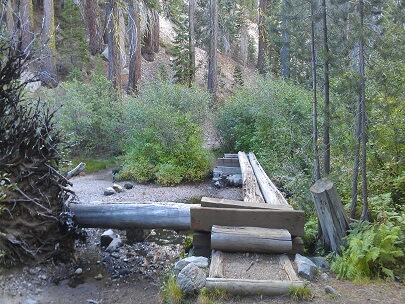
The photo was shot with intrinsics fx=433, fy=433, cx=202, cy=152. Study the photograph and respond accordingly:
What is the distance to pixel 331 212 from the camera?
551cm

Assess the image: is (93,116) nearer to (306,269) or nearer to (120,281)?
(120,281)

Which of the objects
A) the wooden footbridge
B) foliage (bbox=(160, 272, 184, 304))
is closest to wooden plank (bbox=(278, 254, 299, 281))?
the wooden footbridge

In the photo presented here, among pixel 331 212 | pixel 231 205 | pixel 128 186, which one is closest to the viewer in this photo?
pixel 331 212

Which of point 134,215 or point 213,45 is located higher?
point 213,45

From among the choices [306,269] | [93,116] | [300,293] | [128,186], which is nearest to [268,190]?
[306,269]

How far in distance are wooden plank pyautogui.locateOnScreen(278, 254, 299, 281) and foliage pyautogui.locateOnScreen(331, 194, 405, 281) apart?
1.87 ft

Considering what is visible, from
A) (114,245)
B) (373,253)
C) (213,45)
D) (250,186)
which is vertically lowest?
(114,245)

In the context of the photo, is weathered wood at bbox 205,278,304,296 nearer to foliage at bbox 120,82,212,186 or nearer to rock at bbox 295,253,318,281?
rock at bbox 295,253,318,281

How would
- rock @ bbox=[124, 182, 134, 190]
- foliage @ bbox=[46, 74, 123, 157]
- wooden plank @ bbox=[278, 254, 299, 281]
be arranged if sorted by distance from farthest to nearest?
foliage @ bbox=[46, 74, 123, 157] < rock @ bbox=[124, 182, 134, 190] < wooden plank @ bbox=[278, 254, 299, 281]

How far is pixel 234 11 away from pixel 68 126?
846 inches

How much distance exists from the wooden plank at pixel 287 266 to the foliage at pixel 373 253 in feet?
1.87

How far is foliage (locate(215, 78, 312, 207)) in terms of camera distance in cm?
1125

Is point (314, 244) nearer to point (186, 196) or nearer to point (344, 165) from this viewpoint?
point (344, 165)

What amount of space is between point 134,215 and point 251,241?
2601 millimetres
